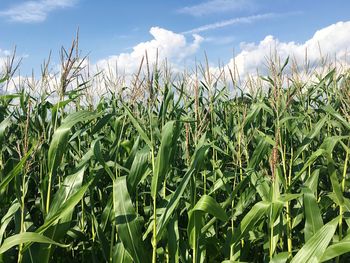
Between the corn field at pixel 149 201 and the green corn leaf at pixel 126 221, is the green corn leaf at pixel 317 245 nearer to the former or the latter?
the corn field at pixel 149 201

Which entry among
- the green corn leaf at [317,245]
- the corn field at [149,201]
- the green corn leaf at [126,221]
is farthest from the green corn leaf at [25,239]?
the green corn leaf at [317,245]

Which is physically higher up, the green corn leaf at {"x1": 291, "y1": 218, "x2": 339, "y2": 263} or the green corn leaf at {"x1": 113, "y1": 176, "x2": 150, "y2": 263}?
the green corn leaf at {"x1": 113, "y1": 176, "x2": 150, "y2": 263}

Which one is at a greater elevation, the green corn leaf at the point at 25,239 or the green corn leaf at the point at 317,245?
the green corn leaf at the point at 25,239

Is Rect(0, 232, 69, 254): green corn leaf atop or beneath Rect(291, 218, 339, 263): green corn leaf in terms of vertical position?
atop

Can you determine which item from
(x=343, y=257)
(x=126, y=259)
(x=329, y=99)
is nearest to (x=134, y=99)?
(x=126, y=259)

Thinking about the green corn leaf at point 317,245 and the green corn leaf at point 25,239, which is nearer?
the green corn leaf at point 25,239

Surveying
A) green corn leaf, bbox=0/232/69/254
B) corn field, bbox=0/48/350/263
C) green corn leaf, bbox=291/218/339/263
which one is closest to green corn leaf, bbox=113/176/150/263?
corn field, bbox=0/48/350/263

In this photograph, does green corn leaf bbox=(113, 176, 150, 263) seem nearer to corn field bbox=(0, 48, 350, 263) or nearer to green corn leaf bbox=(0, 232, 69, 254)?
corn field bbox=(0, 48, 350, 263)

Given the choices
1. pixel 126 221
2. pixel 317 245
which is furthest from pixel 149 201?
pixel 317 245

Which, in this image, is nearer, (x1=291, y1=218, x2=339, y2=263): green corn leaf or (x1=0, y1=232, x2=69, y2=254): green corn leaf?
(x1=0, y1=232, x2=69, y2=254): green corn leaf

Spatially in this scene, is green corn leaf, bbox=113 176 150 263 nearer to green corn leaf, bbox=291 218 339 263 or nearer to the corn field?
the corn field

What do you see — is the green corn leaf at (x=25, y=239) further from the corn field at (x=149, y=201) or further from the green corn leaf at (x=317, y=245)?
the green corn leaf at (x=317, y=245)

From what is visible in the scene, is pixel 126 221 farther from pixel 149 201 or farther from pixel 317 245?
pixel 149 201

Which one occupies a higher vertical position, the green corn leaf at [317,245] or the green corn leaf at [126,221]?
the green corn leaf at [126,221]
